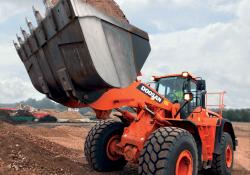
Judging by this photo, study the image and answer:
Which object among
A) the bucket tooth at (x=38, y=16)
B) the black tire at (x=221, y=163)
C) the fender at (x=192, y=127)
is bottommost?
the black tire at (x=221, y=163)

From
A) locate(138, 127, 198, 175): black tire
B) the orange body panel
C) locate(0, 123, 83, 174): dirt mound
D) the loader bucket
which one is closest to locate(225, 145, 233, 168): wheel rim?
the orange body panel

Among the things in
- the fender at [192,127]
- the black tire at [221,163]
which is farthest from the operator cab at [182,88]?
the black tire at [221,163]

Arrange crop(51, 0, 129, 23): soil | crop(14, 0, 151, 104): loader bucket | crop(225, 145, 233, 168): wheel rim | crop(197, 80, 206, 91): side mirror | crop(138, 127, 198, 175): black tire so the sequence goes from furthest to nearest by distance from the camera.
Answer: crop(225, 145, 233, 168): wheel rim < crop(197, 80, 206, 91): side mirror < crop(138, 127, 198, 175): black tire < crop(51, 0, 129, 23): soil < crop(14, 0, 151, 104): loader bucket

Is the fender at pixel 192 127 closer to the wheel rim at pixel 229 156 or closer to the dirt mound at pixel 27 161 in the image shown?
the wheel rim at pixel 229 156

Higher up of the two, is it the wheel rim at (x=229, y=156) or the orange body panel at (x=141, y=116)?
the orange body panel at (x=141, y=116)

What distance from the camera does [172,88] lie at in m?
8.16

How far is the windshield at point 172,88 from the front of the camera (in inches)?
314

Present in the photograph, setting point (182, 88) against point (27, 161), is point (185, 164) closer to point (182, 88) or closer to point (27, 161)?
point (182, 88)

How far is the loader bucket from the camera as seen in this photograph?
488cm

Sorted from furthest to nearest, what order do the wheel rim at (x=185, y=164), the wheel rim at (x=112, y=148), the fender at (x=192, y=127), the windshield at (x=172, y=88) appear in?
the windshield at (x=172, y=88) < the wheel rim at (x=112, y=148) < the fender at (x=192, y=127) < the wheel rim at (x=185, y=164)

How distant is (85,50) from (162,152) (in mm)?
2220

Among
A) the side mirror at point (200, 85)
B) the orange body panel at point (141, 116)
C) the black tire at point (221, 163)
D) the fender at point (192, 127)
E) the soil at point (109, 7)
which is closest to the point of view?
the soil at point (109, 7)

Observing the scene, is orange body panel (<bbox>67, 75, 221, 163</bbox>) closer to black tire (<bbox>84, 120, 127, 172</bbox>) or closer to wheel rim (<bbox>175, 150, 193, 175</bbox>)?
black tire (<bbox>84, 120, 127, 172</bbox>)

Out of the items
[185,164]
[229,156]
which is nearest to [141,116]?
[185,164]
